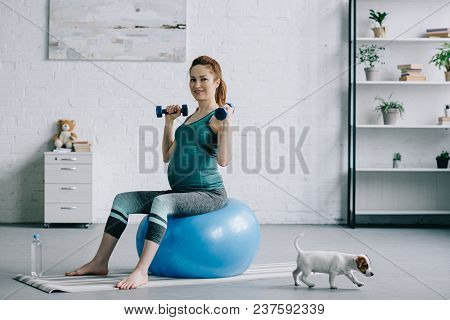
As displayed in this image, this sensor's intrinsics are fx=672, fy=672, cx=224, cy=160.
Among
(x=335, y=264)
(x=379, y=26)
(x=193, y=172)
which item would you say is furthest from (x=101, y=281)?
(x=379, y=26)

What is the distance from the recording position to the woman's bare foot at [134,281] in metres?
3.05

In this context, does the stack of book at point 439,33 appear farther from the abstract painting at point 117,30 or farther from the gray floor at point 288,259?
the abstract painting at point 117,30

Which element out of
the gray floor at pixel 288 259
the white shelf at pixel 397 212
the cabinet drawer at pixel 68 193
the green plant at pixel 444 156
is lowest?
the gray floor at pixel 288 259

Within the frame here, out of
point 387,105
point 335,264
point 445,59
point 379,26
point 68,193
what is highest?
point 379,26

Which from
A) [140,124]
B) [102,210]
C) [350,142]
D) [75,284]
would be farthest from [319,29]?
[75,284]

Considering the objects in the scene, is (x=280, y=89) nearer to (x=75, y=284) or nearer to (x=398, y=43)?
(x=398, y=43)

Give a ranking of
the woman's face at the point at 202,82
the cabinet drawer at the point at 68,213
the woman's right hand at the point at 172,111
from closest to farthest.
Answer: the woman's face at the point at 202,82 < the woman's right hand at the point at 172,111 < the cabinet drawer at the point at 68,213

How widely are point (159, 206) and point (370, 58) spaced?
127 inches

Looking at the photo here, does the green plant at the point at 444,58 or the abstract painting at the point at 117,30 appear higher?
the abstract painting at the point at 117,30

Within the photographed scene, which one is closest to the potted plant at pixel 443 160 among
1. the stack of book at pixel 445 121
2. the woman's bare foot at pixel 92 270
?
the stack of book at pixel 445 121

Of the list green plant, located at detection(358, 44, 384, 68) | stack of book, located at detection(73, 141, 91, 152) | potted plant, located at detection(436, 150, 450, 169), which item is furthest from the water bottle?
potted plant, located at detection(436, 150, 450, 169)

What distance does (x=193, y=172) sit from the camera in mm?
3402

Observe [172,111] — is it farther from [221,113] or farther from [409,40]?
[409,40]

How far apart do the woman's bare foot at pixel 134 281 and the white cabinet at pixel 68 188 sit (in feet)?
8.13
